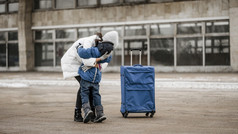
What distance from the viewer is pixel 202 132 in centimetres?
564

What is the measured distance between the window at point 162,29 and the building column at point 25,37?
8.84 m

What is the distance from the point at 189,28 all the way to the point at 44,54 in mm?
10516

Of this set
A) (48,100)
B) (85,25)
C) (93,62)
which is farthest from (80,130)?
(85,25)

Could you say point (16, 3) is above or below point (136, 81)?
above

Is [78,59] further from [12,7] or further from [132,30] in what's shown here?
[12,7]

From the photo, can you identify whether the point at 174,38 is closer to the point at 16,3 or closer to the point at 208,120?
the point at 16,3

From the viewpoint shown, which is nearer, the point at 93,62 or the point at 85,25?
the point at 93,62

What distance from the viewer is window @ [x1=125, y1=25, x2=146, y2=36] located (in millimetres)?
26734

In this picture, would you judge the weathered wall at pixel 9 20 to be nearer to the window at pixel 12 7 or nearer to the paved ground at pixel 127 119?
the window at pixel 12 7

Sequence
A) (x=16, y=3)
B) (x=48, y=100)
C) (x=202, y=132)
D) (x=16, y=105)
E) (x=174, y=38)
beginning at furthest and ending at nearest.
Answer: (x=16, y=3)
(x=174, y=38)
(x=48, y=100)
(x=16, y=105)
(x=202, y=132)

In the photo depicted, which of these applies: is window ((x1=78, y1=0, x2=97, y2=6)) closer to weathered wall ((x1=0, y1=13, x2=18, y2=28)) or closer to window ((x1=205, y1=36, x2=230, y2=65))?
weathered wall ((x1=0, y1=13, x2=18, y2=28))

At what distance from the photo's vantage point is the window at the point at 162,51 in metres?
25.9

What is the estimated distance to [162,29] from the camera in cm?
2619

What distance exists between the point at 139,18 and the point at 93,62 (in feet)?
66.8
